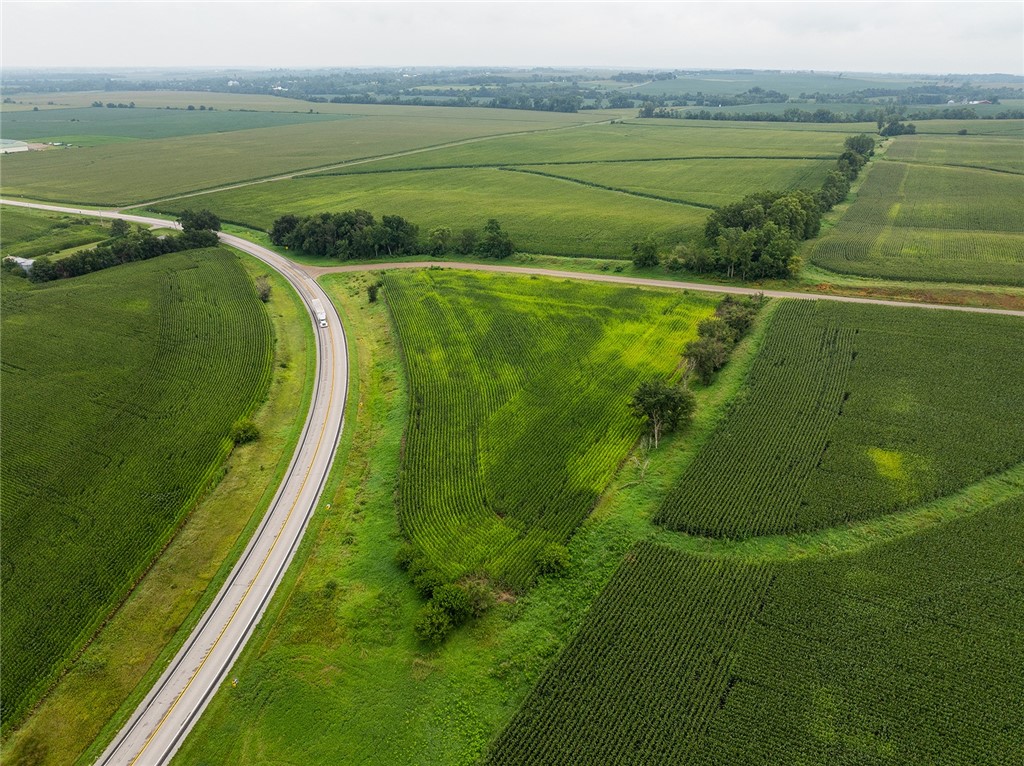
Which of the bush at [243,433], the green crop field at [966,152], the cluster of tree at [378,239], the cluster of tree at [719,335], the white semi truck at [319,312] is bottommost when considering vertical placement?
the bush at [243,433]

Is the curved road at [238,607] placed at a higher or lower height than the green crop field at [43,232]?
lower

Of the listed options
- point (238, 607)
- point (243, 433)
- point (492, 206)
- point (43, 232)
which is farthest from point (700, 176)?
point (43, 232)

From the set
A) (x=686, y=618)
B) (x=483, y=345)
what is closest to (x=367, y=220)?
(x=483, y=345)

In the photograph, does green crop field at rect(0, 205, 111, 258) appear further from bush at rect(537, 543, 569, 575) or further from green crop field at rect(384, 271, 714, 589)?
bush at rect(537, 543, 569, 575)

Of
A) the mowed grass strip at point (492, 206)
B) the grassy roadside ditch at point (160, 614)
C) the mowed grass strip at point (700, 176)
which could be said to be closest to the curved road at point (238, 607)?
the grassy roadside ditch at point (160, 614)

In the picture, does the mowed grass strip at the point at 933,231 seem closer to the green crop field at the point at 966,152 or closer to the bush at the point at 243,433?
the green crop field at the point at 966,152

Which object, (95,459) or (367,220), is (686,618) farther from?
(367,220)
